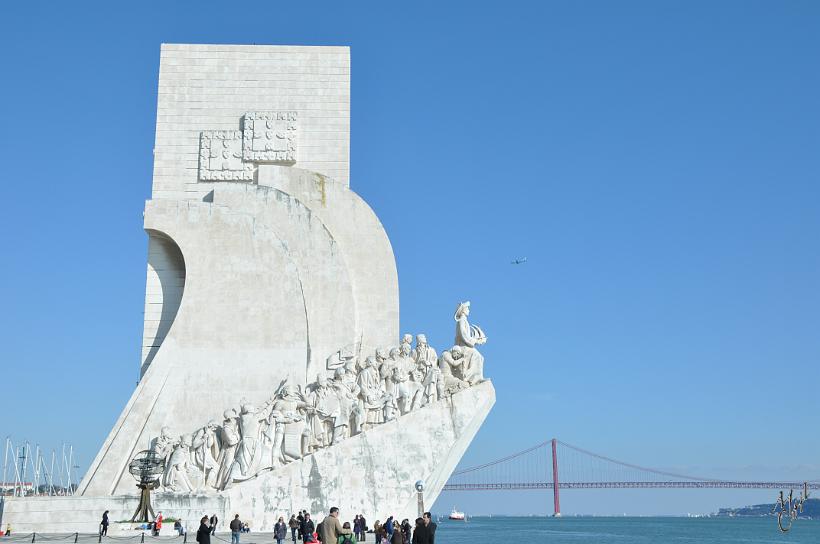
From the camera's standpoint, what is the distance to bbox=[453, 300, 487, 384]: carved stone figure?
559 inches

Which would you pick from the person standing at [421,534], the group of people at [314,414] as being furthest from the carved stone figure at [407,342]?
the person standing at [421,534]

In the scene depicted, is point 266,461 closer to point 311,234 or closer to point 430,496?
point 430,496

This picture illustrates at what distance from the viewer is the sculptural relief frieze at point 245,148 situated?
642 inches

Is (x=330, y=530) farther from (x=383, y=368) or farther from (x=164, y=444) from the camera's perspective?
(x=383, y=368)

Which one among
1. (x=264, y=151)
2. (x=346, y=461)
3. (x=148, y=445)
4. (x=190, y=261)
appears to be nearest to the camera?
(x=346, y=461)

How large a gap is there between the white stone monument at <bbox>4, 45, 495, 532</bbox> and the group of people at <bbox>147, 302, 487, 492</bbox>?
27 millimetres

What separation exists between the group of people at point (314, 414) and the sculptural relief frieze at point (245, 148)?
4.10m

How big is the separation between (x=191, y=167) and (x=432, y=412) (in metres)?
6.35

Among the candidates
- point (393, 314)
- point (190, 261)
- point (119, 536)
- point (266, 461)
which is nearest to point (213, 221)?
point (190, 261)

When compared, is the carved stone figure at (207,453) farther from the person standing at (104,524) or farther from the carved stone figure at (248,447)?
the person standing at (104,524)

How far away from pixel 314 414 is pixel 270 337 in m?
2.04

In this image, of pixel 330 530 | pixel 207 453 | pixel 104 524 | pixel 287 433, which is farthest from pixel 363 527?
pixel 330 530

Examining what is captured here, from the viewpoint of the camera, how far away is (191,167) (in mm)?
16359

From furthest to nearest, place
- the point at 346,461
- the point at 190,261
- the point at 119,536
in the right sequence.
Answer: the point at 190,261 → the point at 346,461 → the point at 119,536
